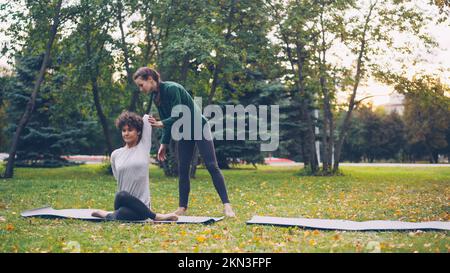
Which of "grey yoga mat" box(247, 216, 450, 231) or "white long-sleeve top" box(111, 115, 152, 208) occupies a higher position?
"white long-sleeve top" box(111, 115, 152, 208)

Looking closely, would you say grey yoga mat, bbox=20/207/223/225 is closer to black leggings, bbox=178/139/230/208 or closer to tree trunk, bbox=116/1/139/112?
black leggings, bbox=178/139/230/208

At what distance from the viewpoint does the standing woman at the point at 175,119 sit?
19.3 feet

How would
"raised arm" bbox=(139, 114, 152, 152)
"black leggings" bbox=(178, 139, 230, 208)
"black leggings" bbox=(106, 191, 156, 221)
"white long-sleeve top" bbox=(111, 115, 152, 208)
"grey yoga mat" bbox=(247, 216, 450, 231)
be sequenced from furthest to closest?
1. "black leggings" bbox=(178, 139, 230, 208)
2. "raised arm" bbox=(139, 114, 152, 152)
3. "white long-sleeve top" bbox=(111, 115, 152, 208)
4. "black leggings" bbox=(106, 191, 156, 221)
5. "grey yoga mat" bbox=(247, 216, 450, 231)

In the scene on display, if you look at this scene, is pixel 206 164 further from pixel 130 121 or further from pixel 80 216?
Answer: pixel 80 216

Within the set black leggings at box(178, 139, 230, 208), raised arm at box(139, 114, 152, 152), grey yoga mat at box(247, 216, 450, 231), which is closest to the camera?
grey yoga mat at box(247, 216, 450, 231)

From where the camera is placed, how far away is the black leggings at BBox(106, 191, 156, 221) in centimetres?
537

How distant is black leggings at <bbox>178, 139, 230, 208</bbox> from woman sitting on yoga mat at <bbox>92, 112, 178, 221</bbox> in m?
0.77

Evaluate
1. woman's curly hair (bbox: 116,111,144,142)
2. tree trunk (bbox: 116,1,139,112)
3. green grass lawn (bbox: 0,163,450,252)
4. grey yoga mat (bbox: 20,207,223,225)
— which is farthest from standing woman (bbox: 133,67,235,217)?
tree trunk (bbox: 116,1,139,112)

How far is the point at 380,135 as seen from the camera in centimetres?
4069

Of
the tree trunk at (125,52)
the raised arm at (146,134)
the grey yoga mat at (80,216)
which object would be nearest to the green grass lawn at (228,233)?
the grey yoga mat at (80,216)

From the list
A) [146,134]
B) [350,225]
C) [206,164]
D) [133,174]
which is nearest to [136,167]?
[133,174]

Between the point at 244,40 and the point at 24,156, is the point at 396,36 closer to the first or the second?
the point at 244,40
